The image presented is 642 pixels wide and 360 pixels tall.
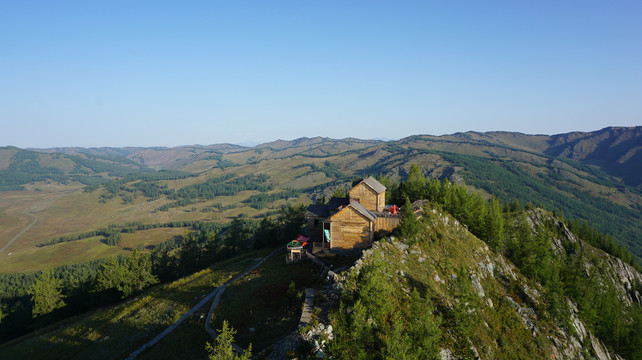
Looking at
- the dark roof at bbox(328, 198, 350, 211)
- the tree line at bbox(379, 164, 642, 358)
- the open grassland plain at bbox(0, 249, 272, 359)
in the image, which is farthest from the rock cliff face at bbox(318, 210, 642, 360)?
the open grassland plain at bbox(0, 249, 272, 359)

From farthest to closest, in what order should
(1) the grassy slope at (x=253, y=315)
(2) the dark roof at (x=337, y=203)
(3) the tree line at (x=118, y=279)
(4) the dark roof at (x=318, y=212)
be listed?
(3) the tree line at (x=118, y=279), (4) the dark roof at (x=318, y=212), (2) the dark roof at (x=337, y=203), (1) the grassy slope at (x=253, y=315)

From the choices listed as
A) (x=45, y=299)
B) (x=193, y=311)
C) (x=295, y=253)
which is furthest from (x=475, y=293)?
(x=45, y=299)

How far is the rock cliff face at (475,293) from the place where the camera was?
36.4 m

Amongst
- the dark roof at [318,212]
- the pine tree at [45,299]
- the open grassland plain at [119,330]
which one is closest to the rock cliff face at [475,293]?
the dark roof at [318,212]

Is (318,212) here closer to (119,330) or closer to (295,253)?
(295,253)

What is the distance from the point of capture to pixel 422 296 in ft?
127

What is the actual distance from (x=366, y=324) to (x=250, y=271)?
111 ft

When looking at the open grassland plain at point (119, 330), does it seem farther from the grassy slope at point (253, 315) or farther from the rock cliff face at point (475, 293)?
the rock cliff face at point (475, 293)

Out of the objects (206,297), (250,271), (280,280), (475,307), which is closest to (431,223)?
(475,307)

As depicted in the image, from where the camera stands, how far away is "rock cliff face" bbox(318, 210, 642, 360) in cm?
3641

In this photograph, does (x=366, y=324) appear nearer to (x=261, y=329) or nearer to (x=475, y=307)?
(x=261, y=329)

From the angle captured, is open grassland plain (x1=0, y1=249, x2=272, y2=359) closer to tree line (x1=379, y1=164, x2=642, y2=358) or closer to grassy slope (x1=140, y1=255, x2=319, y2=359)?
grassy slope (x1=140, y1=255, x2=319, y2=359)

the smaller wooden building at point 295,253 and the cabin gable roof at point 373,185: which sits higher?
the cabin gable roof at point 373,185

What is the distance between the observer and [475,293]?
42.4 meters
